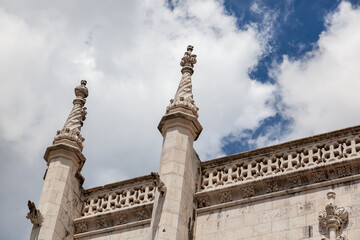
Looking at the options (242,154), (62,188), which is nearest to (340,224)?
(242,154)

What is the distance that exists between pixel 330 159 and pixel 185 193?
3.46 m

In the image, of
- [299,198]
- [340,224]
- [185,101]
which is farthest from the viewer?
[185,101]

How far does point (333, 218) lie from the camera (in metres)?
15.0

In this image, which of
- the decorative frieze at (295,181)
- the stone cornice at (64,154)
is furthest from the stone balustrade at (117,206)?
the decorative frieze at (295,181)


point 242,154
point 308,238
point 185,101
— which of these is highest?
point 185,101

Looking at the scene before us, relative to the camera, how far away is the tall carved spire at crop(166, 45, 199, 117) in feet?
60.6

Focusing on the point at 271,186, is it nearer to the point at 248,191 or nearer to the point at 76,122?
the point at 248,191

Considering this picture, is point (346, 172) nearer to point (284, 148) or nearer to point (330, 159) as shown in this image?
point (330, 159)

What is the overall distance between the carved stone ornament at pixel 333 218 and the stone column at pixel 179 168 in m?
3.19

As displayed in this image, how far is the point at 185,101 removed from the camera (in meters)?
18.5

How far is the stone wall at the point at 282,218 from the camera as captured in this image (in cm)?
1533

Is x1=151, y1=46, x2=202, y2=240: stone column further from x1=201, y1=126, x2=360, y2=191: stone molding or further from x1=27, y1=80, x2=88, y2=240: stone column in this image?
x1=27, y1=80, x2=88, y2=240: stone column

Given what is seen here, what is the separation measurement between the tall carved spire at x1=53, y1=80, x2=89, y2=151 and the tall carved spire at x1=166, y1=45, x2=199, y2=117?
2.92m

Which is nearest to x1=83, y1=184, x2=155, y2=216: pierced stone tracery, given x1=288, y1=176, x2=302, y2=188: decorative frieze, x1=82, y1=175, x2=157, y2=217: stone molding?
x1=82, y1=175, x2=157, y2=217: stone molding
